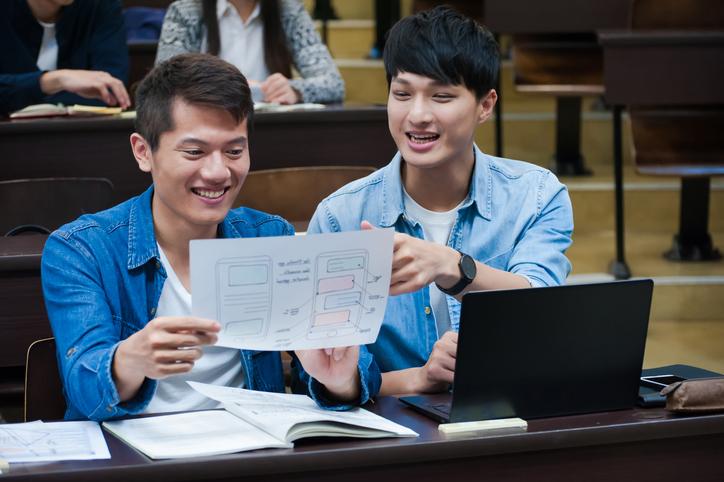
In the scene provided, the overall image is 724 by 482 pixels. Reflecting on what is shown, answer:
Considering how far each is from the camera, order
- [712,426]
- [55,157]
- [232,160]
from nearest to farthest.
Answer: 1. [712,426]
2. [232,160]
3. [55,157]

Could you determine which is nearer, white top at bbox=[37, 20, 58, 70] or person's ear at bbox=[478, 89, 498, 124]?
person's ear at bbox=[478, 89, 498, 124]

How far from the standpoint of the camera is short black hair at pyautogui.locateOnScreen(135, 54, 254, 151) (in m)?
1.78

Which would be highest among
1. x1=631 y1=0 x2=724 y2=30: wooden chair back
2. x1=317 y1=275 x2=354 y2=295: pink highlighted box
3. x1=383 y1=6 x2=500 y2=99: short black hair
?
x1=631 y1=0 x2=724 y2=30: wooden chair back

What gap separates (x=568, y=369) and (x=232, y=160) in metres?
0.60

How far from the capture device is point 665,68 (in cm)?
404

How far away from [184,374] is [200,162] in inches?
13.0

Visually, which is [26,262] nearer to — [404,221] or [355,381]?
[404,221]

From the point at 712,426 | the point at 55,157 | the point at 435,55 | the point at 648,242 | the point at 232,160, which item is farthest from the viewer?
the point at 648,242

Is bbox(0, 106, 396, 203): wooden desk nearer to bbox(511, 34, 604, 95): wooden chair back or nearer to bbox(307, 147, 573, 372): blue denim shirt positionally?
bbox(307, 147, 573, 372): blue denim shirt

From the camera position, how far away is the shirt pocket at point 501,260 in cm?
207

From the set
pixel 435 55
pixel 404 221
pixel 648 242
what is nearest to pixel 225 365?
pixel 404 221

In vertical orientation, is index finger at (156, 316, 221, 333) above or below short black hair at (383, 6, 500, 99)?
below

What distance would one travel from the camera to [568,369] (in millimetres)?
1567

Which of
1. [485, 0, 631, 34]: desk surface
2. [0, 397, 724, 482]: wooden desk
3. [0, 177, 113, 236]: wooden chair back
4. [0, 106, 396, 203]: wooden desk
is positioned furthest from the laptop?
[485, 0, 631, 34]: desk surface
